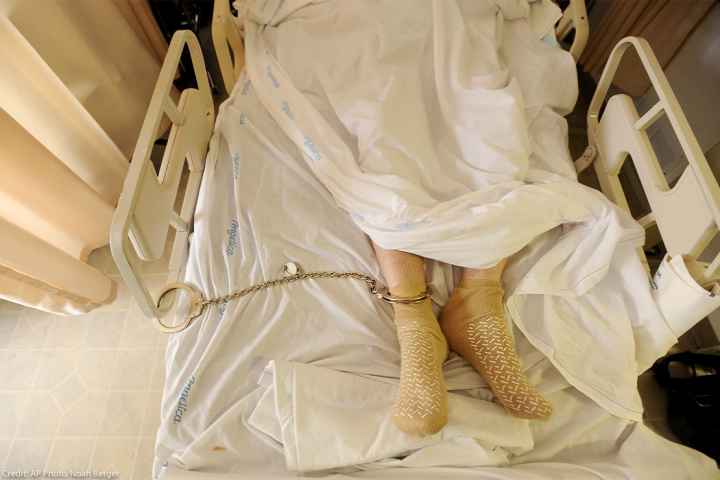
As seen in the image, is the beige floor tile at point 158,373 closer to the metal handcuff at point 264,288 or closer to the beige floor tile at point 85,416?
the beige floor tile at point 85,416

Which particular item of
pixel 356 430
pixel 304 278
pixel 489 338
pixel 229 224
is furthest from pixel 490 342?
pixel 229 224

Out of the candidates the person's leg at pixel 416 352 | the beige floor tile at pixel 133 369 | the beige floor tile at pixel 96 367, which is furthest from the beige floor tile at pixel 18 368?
the person's leg at pixel 416 352

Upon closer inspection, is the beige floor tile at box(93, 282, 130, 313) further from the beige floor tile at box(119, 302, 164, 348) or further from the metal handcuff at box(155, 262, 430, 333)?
the metal handcuff at box(155, 262, 430, 333)

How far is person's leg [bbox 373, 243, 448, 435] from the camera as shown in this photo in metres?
0.71

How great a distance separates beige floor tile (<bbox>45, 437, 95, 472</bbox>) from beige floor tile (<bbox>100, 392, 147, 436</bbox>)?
52 millimetres

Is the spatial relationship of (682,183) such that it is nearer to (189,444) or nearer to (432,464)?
(432,464)

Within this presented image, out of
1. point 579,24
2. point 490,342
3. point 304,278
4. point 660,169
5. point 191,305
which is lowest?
point 191,305

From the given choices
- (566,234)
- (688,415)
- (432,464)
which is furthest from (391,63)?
(688,415)

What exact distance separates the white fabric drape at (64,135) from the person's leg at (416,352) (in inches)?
33.1

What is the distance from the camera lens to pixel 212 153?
1.09 m

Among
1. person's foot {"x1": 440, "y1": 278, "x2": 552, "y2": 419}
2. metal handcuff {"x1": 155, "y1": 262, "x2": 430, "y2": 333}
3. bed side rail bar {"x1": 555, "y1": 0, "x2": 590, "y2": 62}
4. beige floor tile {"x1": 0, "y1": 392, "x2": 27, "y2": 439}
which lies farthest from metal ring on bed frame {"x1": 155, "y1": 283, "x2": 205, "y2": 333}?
bed side rail bar {"x1": 555, "y1": 0, "x2": 590, "y2": 62}

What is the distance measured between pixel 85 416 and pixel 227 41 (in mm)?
1142

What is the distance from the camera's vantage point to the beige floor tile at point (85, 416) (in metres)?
1.19

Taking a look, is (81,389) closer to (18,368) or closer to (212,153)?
(18,368)
